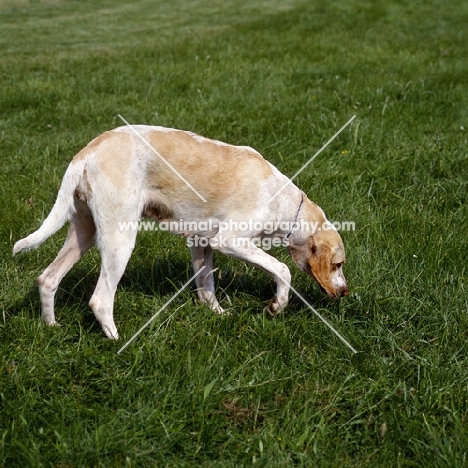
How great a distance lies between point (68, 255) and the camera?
4.03m

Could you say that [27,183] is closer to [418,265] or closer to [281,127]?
[281,127]

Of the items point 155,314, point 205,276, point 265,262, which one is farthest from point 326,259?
point 155,314

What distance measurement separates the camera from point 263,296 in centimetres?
434

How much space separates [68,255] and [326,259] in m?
1.52

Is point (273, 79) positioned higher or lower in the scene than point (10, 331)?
lower

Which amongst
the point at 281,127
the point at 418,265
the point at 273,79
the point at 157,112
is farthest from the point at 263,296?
the point at 273,79

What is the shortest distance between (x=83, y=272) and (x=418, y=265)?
7.02 feet

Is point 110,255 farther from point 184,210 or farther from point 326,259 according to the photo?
point 326,259

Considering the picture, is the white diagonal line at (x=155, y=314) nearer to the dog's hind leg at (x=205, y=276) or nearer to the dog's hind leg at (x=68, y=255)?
the dog's hind leg at (x=205, y=276)

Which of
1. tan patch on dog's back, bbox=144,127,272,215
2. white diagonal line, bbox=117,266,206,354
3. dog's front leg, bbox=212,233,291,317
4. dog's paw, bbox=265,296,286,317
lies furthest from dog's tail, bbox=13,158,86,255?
dog's paw, bbox=265,296,286,317

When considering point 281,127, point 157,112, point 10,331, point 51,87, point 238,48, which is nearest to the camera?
point 10,331

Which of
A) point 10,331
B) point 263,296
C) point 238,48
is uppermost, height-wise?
point 10,331

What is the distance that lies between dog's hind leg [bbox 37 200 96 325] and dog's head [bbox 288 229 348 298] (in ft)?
4.11

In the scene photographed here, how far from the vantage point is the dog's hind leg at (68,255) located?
3822 millimetres
